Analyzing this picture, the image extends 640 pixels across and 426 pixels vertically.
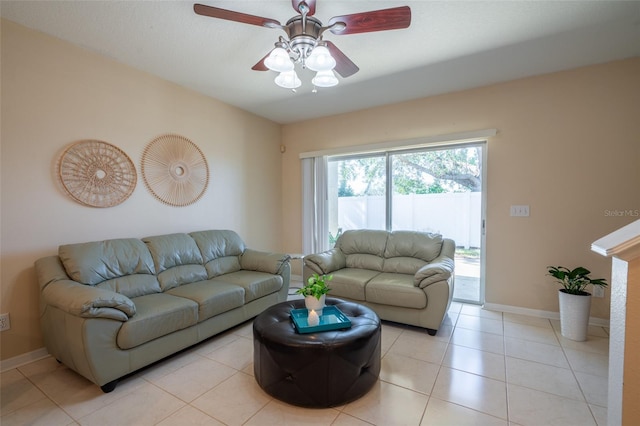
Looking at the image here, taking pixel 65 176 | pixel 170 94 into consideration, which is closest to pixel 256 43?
pixel 170 94

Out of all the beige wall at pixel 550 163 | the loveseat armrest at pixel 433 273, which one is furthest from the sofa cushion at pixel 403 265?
the beige wall at pixel 550 163

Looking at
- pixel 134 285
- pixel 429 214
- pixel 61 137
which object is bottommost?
pixel 134 285

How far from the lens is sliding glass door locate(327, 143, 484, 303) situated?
3.46 meters

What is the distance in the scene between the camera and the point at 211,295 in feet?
7.98

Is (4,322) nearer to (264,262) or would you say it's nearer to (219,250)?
(219,250)

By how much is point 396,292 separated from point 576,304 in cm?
156

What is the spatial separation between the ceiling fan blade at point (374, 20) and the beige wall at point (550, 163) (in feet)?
7.06

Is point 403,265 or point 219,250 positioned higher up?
point 219,250

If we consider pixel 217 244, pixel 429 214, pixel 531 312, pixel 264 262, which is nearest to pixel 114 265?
pixel 217 244

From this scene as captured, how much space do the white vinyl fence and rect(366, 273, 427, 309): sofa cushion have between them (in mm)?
1037

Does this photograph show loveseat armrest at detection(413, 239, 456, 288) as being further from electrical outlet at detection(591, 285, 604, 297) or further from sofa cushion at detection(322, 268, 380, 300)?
electrical outlet at detection(591, 285, 604, 297)

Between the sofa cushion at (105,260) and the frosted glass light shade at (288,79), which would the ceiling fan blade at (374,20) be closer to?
the frosted glass light shade at (288,79)

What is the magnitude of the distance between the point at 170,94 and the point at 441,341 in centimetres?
380

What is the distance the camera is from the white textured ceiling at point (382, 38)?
1956 mm
